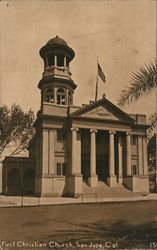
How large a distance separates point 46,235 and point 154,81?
630cm

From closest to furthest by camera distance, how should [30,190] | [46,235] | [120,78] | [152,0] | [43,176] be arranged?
[46,235] → [152,0] → [120,78] → [43,176] → [30,190]

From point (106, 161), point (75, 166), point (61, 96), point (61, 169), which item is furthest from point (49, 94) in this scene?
point (106, 161)

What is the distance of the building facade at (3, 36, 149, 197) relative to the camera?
32.3m

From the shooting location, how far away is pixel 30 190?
123 ft

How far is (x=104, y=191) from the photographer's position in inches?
1225

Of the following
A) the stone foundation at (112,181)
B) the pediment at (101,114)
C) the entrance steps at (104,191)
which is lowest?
the entrance steps at (104,191)

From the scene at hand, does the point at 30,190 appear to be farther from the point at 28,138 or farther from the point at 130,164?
the point at 130,164

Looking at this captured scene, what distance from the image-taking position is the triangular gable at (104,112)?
1336 inches

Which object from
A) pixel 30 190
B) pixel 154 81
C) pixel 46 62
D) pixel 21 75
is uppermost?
pixel 46 62

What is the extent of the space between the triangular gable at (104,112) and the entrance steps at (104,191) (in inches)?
317

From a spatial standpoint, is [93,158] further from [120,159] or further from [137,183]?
[137,183]

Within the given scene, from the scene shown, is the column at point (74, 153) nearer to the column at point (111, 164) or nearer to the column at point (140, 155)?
the column at point (111, 164)

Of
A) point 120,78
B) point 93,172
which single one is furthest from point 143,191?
point 120,78

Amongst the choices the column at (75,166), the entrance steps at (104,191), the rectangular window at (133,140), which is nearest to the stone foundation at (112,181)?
the entrance steps at (104,191)
